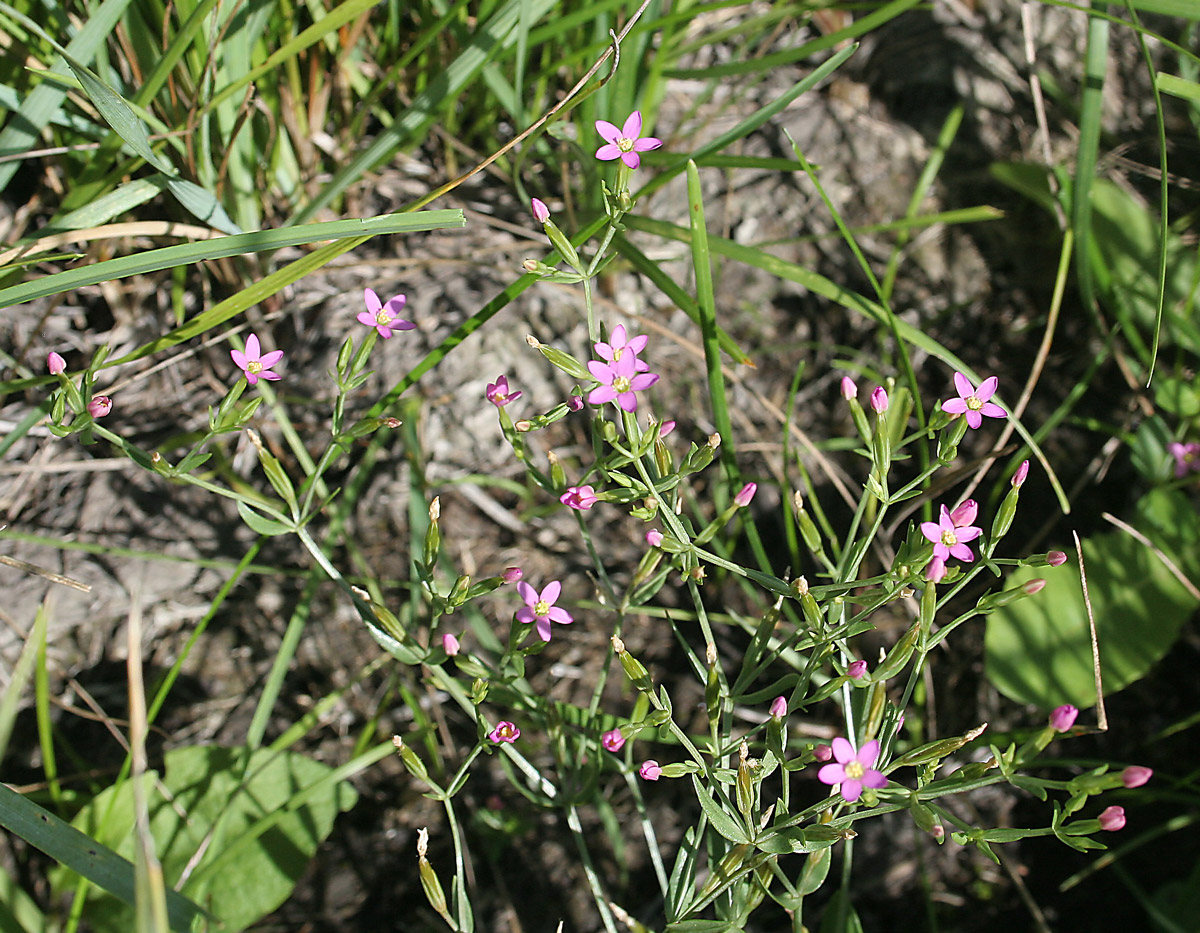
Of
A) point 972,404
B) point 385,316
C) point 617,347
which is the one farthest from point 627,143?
point 972,404

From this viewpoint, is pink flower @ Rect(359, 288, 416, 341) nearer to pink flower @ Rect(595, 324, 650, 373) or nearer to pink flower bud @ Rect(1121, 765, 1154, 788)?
pink flower @ Rect(595, 324, 650, 373)

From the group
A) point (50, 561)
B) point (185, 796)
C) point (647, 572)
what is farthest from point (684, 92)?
point (185, 796)

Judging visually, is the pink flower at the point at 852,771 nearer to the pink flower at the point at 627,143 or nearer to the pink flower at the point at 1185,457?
the pink flower at the point at 627,143

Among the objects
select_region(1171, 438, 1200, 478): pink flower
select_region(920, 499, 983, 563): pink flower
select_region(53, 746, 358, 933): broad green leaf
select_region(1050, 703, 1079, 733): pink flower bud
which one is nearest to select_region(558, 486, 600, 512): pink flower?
select_region(920, 499, 983, 563): pink flower

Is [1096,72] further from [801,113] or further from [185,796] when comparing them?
[185,796]

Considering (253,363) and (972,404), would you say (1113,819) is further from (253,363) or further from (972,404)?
(253,363)

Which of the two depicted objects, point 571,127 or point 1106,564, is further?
point 571,127
